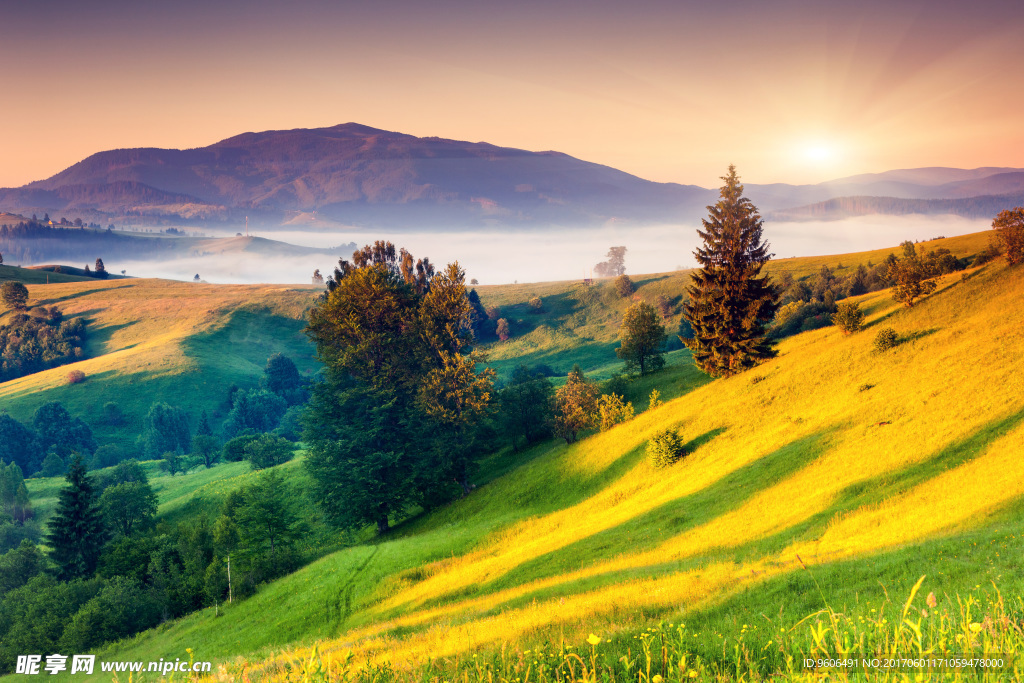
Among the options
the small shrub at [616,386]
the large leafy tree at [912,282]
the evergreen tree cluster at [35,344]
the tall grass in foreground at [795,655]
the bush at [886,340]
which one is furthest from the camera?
the evergreen tree cluster at [35,344]

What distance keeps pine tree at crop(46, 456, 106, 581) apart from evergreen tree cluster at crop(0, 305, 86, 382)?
123908 millimetres

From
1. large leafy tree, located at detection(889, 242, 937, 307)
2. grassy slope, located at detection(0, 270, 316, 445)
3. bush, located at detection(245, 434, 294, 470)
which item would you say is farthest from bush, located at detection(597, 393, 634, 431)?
grassy slope, located at detection(0, 270, 316, 445)

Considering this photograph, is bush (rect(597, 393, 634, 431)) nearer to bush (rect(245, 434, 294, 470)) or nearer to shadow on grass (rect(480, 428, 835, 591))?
A: shadow on grass (rect(480, 428, 835, 591))

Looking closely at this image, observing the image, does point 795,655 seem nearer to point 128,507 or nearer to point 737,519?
point 737,519

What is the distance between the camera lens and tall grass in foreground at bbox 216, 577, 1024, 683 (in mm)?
4809

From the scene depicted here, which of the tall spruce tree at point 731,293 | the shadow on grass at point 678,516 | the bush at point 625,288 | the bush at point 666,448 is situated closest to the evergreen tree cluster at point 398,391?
the bush at point 666,448

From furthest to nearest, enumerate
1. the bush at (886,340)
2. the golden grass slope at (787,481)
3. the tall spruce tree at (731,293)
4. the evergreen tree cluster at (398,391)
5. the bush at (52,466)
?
the bush at (52,466) < the evergreen tree cluster at (398,391) < the tall spruce tree at (731,293) < the bush at (886,340) < the golden grass slope at (787,481)

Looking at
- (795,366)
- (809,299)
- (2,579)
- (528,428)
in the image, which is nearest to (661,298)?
(809,299)

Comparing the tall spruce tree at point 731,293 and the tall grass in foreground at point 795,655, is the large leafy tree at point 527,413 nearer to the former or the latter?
the tall spruce tree at point 731,293

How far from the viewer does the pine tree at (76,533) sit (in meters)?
48.0

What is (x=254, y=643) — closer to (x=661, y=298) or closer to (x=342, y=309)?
(x=342, y=309)

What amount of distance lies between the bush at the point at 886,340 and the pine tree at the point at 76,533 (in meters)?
73.0

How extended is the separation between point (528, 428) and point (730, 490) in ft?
111

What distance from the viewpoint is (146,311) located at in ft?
540
